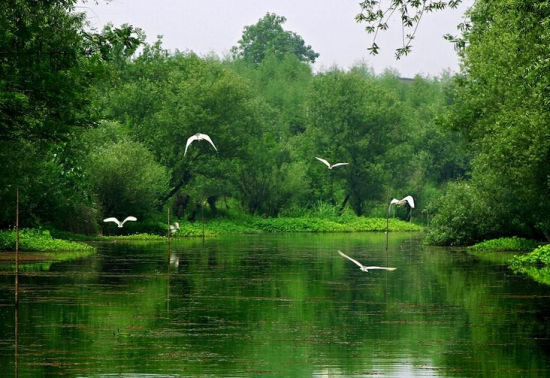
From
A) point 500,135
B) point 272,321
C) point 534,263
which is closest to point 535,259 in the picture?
point 534,263

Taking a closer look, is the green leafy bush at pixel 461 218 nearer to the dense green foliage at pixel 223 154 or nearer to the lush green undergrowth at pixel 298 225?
the dense green foliage at pixel 223 154

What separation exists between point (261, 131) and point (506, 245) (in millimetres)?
46449

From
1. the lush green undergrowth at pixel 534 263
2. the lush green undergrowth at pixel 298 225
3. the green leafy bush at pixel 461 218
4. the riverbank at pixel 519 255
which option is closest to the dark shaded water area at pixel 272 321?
the lush green undergrowth at pixel 534 263

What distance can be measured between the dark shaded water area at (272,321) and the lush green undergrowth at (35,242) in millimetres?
7074

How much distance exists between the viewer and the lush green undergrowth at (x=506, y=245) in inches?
2164

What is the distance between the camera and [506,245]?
55750 mm

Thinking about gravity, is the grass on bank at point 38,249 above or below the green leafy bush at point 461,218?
below

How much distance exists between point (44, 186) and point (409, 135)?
223 ft

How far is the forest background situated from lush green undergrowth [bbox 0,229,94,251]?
1309mm

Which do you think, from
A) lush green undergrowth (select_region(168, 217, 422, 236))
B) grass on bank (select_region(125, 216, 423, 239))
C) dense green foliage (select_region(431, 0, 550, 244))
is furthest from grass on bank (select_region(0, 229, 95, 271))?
lush green undergrowth (select_region(168, 217, 422, 236))

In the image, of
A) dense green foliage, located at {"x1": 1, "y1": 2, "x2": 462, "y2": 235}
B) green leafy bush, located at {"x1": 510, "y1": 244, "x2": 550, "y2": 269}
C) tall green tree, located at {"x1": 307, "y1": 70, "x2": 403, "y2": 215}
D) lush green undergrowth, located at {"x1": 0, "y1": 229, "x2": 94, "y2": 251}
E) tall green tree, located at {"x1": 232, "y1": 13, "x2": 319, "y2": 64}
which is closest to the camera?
green leafy bush, located at {"x1": 510, "y1": 244, "x2": 550, "y2": 269}

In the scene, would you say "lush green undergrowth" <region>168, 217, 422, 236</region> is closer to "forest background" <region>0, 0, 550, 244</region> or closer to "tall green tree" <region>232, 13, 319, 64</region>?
"forest background" <region>0, 0, 550, 244</region>

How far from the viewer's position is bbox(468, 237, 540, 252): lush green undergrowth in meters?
55.0

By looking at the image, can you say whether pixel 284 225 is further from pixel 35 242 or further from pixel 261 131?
pixel 35 242
